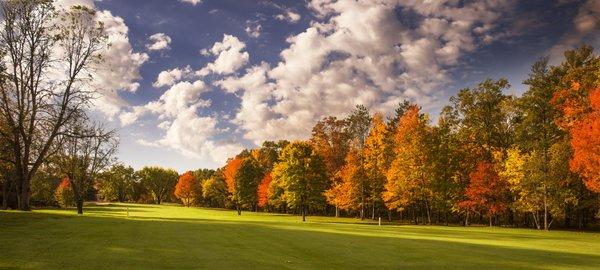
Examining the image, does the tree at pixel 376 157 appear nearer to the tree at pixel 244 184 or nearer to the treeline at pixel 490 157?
the treeline at pixel 490 157

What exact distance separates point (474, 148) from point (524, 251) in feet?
140

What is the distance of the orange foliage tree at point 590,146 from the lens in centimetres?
3919

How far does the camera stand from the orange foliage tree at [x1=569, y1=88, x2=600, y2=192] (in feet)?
129

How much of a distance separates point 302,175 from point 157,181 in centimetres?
12513

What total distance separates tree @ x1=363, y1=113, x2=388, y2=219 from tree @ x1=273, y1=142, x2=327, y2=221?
829 centimetres

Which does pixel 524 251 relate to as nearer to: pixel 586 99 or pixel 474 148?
pixel 586 99

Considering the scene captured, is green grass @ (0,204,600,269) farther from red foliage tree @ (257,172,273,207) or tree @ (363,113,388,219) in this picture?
red foliage tree @ (257,172,273,207)

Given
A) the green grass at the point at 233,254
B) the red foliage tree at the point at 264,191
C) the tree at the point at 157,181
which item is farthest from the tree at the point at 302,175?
the tree at the point at 157,181

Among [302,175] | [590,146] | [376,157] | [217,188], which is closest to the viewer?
[590,146]

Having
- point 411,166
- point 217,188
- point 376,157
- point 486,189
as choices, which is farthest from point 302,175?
point 217,188

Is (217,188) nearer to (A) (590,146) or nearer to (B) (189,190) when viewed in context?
(B) (189,190)

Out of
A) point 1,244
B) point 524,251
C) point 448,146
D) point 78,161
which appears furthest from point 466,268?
point 78,161

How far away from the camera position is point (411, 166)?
56.9 meters

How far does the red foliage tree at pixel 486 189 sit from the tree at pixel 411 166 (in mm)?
5392
